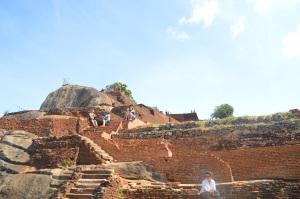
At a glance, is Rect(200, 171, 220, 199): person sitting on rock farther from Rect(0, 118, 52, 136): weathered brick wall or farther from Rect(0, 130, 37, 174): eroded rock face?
Rect(0, 118, 52, 136): weathered brick wall

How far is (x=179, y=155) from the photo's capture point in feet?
45.9

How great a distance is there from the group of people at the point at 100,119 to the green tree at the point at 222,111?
14.8 m

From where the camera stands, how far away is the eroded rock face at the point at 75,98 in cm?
3019

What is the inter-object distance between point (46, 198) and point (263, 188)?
19.8ft

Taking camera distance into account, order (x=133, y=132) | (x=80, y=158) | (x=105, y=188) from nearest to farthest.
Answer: (x=105, y=188)
(x=80, y=158)
(x=133, y=132)

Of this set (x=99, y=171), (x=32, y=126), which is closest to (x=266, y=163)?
(x=99, y=171)

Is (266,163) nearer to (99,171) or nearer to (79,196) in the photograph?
(99,171)

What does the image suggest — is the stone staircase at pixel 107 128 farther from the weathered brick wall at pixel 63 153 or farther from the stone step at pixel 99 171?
the stone step at pixel 99 171

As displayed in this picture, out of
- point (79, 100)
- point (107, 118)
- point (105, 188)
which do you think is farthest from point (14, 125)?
point (79, 100)

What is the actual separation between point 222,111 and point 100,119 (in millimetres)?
15474

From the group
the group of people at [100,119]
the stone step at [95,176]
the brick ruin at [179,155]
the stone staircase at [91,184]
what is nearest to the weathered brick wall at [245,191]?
the brick ruin at [179,155]

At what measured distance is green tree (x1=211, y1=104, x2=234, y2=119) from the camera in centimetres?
3550

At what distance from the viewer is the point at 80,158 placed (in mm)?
15328

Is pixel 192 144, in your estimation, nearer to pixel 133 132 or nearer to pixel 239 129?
pixel 239 129
